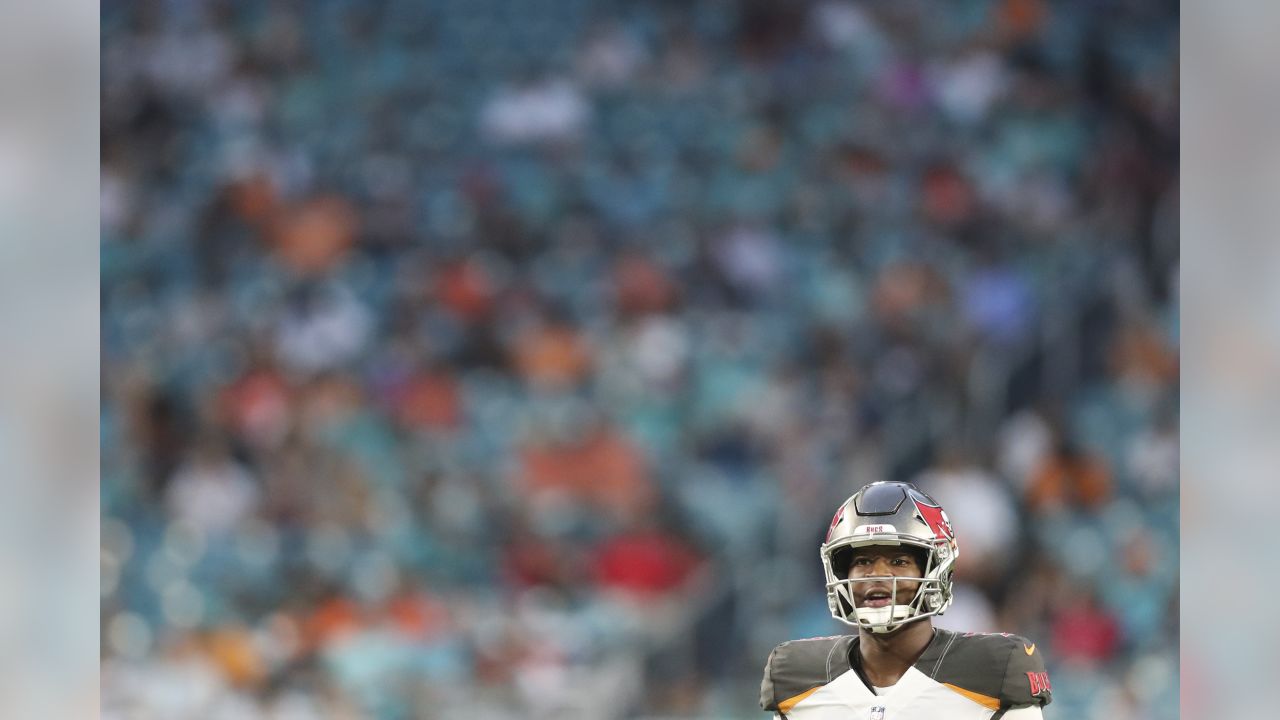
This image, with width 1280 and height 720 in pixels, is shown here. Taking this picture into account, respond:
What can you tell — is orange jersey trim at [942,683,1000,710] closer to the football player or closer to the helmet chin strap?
the football player

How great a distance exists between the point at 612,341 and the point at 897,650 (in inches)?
76.4

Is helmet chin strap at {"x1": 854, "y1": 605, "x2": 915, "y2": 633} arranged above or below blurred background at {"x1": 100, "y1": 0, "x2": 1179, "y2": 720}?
below

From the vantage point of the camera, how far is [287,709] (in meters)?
3.80

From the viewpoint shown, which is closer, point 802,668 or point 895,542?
point 895,542

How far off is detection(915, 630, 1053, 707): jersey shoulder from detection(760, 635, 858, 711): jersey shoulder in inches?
4.8

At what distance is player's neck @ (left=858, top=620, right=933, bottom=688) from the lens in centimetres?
204

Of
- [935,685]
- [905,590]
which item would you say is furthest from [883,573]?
[935,685]

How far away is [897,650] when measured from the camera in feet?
6.70

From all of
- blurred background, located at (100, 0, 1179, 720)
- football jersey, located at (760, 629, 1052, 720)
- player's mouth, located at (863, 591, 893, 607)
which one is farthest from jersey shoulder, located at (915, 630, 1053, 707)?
blurred background, located at (100, 0, 1179, 720)

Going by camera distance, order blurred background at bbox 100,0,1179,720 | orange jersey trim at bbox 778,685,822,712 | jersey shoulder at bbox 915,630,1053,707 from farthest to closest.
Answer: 1. blurred background at bbox 100,0,1179,720
2. orange jersey trim at bbox 778,685,822,712
3. jersey shoulder at bbox 915,630,1053,707

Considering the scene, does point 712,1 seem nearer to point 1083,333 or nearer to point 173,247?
point 1083,333

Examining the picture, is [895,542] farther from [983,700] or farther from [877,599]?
[983,700]

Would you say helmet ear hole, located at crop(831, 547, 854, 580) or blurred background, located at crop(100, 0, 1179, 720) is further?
blurred background, located at crop(100, 0, 1179, 720)

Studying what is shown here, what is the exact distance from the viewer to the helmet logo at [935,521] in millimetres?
2025
